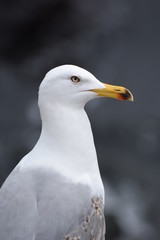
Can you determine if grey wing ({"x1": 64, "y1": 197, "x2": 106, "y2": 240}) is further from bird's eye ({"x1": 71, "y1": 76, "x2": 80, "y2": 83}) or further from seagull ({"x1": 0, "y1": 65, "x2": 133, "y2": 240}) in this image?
bird's eye ({"x1": 71, "y1": 76, "x2": 80, "y2": 83})

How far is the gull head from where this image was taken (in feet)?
4.76

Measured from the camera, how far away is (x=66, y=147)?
1.49 meters

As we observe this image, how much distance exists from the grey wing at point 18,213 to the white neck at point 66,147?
3.6 inches

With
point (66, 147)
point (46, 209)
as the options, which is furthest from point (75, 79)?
point (46, 209)

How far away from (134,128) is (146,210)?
52 cm

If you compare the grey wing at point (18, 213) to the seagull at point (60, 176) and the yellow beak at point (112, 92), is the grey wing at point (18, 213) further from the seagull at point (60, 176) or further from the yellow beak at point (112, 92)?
the yellow beak at point (112, 92)

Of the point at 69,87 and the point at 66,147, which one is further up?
the point at 69,87

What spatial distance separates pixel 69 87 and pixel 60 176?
0.23m

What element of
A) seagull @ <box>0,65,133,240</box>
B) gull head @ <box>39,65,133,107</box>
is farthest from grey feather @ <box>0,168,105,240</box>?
gull head @ <box>39,65,133,107</box>

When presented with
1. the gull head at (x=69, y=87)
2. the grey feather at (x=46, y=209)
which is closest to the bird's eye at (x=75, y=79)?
the gull head at (x=69, y=87)

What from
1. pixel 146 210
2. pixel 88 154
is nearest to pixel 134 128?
pixel 146 210

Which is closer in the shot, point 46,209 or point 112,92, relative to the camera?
point 46,209

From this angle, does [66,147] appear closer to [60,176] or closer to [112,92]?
[60,176]

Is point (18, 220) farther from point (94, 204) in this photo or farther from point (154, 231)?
point (154, 231)
